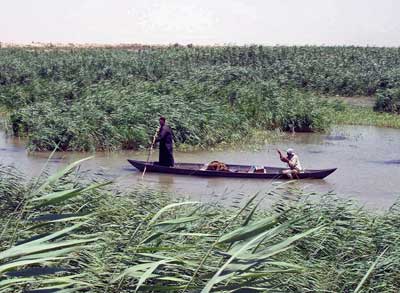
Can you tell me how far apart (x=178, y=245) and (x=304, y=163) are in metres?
13.8

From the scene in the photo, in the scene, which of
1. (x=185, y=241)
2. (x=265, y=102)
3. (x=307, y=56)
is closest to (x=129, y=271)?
(x=185, y=241)

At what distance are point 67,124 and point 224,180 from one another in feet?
16.1

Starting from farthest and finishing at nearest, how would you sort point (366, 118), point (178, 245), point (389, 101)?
point (389, 101)
point (366, 118)
point (178, 245)

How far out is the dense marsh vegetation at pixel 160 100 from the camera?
20438mm

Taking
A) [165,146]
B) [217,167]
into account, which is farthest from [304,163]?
[165,146]

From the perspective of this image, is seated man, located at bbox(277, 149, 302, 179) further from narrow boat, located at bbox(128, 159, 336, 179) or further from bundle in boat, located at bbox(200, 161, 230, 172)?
bundle in boat, located at bbox(200, 161, 230, 172)

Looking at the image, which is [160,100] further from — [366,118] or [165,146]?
[366,118]

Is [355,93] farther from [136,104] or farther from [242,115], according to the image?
[136,104]

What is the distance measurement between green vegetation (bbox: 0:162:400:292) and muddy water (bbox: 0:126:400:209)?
3579 millimetres

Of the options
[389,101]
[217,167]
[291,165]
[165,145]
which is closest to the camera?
[291,165]

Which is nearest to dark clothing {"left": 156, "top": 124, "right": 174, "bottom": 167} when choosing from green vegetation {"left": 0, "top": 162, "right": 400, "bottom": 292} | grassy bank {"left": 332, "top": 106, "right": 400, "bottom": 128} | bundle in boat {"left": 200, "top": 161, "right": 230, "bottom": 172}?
bundle in boat {"left": 200, "top": 161, "right": 230, "bottom": 172}

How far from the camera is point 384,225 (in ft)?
31.9

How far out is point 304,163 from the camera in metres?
20.2

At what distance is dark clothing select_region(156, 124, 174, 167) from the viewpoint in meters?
17.2
